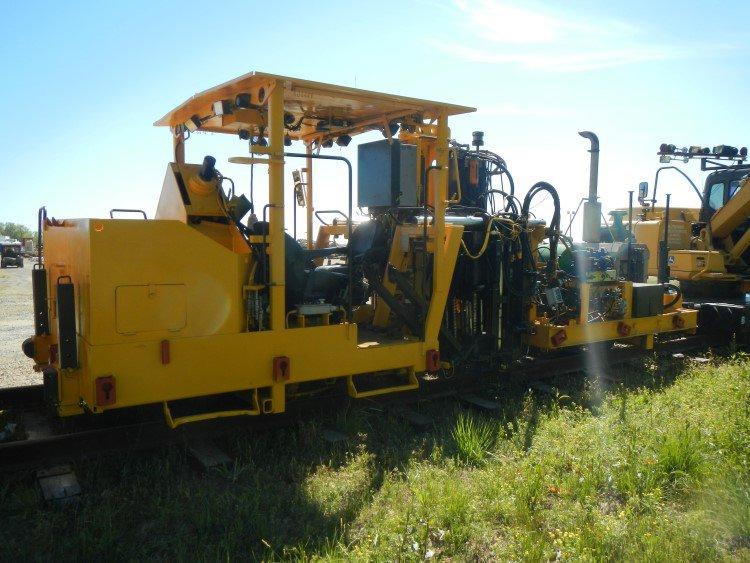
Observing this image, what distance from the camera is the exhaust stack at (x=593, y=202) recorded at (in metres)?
7.14

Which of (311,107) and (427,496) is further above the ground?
(311,107)

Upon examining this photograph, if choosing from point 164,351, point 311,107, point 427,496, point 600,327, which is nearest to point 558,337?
point 600,327

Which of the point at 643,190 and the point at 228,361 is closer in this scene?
the point at 228,361

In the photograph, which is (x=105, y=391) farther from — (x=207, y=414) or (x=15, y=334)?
(x=15, y=334)

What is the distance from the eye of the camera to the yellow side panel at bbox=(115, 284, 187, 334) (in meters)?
4.07

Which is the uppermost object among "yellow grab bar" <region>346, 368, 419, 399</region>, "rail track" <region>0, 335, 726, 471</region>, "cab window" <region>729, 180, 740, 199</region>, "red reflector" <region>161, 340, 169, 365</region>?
"cab window" <region>729, 180, 740, 199</region>

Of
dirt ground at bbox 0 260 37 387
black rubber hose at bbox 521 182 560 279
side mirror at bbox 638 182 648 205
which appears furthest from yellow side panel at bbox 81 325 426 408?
side mirror at bbox 638 182 648 205

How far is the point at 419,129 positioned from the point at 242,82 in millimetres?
1764

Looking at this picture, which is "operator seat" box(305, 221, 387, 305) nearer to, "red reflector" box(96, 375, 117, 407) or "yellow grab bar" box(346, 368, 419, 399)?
"yellow grab bar" box(346, 368, 419, 399)

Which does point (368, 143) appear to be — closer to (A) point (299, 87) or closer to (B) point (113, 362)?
(A) point (299, 87)

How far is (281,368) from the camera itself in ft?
15.2

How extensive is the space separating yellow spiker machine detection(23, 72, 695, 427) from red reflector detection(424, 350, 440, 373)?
27mm

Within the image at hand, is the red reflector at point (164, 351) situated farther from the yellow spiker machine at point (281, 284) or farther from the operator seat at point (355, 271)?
the operator seat at point (355, 271)

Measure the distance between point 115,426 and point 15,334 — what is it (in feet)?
22.7
